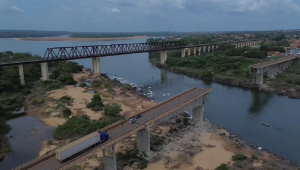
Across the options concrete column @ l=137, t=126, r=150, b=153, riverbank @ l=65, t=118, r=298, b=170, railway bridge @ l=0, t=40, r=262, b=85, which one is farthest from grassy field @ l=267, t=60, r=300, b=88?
concrete column @ l=137, t=126, r=150, b=153

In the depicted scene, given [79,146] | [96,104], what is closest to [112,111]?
[96,104]

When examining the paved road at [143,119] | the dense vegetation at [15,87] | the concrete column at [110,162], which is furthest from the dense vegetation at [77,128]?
the concrete column at [110,162]

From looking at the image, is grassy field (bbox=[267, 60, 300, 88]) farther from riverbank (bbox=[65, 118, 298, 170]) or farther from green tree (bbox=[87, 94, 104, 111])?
green tree (bbox=[87, 94, 104, 111])

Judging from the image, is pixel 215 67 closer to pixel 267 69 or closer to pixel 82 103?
pixel 267 69

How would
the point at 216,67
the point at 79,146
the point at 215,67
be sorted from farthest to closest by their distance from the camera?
the point at 215,67
the point at 216,67
the point at 79,146

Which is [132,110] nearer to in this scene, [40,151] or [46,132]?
[46,132]

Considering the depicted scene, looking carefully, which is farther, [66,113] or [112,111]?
[66,113]

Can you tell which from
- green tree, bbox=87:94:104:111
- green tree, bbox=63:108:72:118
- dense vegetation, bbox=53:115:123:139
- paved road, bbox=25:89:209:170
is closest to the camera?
paved road, bbox=25:89:209:170
